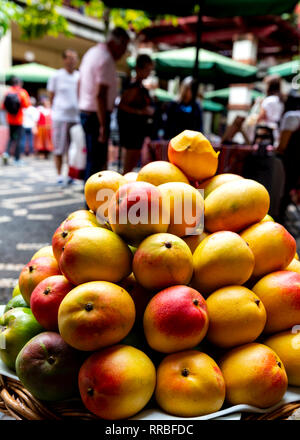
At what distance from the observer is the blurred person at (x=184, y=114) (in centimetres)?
424

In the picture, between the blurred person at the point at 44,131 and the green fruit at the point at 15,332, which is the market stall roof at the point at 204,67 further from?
the green fruit at the point at 15,332

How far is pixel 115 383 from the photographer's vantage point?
827 millimetres

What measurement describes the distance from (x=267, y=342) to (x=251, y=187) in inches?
17.3

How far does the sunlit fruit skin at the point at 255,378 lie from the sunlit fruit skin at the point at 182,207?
0.37 metres

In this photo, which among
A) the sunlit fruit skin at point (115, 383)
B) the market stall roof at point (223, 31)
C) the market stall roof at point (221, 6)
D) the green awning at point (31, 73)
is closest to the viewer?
the sunlit fruit skin at point (115, 383)

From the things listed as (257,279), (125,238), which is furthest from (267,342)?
(125,238)

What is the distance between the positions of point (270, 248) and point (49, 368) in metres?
0.64

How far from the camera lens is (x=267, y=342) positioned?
3.39ft

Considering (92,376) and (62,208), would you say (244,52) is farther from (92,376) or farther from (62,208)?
(92,376)

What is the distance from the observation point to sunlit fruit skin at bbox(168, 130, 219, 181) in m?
1.26

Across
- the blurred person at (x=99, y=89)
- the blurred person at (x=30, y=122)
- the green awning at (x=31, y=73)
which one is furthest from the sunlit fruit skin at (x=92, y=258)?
the green awning at (x=31, y=73)

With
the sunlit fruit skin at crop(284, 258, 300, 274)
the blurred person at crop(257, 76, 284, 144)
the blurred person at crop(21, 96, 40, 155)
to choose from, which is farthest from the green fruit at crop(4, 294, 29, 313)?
the blurred person at crop(21, 96, 40, 155)

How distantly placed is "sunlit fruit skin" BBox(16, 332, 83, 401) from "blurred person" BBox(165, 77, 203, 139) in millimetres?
3577

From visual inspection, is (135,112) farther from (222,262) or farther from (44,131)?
(44,131)
